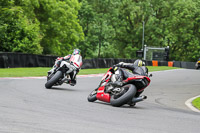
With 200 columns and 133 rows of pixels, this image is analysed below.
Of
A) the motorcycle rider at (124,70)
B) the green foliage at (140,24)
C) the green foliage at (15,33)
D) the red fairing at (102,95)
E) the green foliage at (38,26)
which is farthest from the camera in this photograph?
the green foliage at (140,24)

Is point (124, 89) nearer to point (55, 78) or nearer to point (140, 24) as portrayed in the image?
point (55, 78)

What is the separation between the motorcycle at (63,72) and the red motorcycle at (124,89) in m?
3.47

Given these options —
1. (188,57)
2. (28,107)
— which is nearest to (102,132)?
(28,107)

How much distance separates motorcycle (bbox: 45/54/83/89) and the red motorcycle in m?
3.47

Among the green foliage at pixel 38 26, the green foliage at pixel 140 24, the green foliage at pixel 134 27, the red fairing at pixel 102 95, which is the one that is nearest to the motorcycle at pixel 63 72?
the red fairing at pixel 102 95

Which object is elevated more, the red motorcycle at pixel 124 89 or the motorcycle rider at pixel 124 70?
the motorcycle rider at pixel 124 70

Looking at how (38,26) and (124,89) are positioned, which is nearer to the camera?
(124,89)

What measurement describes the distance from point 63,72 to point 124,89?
4718 millimetres

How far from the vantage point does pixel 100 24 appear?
212 ft

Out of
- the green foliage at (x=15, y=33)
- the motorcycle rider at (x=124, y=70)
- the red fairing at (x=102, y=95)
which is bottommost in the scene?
the red fairing at (x=102, y=95)

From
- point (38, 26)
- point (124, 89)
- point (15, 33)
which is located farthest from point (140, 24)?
point (124, 89)

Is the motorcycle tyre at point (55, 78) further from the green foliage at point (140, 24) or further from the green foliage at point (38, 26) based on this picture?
the green foliage at point (140, 24)

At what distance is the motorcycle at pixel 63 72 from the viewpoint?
1279 cm

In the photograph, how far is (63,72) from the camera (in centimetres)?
1315
